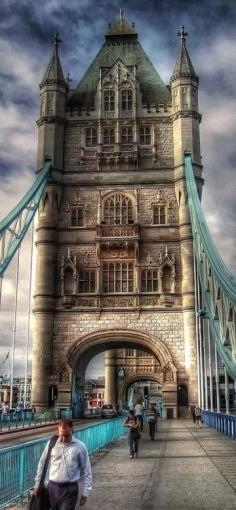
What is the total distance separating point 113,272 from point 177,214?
5991 mm

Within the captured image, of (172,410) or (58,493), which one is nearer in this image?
(58,493)

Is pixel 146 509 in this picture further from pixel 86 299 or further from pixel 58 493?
pixel 86 299

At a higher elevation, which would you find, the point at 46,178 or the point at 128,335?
the point at 46,178

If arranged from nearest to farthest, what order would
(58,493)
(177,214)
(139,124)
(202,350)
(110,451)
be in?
(58,493) → (110,451) → (202,350) → (177,214) → (139,124)

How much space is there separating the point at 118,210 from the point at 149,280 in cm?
554

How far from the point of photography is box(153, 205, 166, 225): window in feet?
128

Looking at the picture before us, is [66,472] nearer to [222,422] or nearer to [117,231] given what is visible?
[222,422]

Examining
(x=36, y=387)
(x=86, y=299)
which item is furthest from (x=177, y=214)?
(x=36, y=387)

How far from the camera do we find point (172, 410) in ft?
116

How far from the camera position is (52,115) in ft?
137

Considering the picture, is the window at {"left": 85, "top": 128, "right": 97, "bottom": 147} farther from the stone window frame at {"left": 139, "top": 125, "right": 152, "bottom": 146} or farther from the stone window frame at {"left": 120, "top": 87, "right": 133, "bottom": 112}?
the stone window frame at {"left": 139, "top": 125, "right": 152, "bottom": 146}

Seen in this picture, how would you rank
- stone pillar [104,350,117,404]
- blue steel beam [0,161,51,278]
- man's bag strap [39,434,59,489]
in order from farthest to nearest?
stone pillar [104,350,117,404]
blue steel beam [0,161,51,278]
man's bag strap [39,434,59,489]

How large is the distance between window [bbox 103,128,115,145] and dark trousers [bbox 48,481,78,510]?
37600 mm

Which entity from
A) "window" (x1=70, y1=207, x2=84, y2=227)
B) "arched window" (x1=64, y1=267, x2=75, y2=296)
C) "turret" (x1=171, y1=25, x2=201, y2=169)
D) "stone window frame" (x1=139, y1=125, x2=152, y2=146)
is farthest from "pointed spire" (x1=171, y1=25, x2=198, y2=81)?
"arched window" (x1=64, y1=267, x2=75, y2=296)
